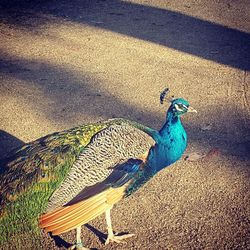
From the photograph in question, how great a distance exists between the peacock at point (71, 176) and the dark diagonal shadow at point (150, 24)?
3.62m

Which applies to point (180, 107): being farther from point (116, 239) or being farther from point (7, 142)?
point (7, 142)

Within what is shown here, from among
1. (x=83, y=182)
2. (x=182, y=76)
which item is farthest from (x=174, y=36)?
(x=83, y=182)

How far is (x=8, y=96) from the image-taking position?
179 inches

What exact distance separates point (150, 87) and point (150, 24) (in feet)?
9.20

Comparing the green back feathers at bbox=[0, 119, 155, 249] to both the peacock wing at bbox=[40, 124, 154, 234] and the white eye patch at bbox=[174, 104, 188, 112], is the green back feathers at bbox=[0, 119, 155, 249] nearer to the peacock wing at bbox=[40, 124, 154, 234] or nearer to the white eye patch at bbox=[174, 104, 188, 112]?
the peacock wing at bbox=[40, 124, 154, 234]

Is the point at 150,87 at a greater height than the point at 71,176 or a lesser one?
lesser

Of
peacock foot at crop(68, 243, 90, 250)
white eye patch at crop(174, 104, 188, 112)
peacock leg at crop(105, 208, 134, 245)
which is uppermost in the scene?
white eye patch at crop(174, 104, 188, 112)

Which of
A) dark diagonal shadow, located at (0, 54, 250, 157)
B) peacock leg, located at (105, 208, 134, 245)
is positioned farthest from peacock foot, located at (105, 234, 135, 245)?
dark diagonal shadow, located at (0, 54, 250, 157)

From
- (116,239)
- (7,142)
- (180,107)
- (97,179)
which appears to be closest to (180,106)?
(180,107)

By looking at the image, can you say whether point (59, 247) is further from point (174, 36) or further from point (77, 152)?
point (174, 36)

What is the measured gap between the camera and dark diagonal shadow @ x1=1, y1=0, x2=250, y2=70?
592cm

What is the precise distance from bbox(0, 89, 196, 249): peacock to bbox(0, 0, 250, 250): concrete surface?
585 millimetres

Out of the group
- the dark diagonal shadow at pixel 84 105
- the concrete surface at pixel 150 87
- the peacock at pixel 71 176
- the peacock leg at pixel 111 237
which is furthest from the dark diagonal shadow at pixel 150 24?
the peacock leg at pixel 111 237

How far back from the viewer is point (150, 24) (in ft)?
23.3
